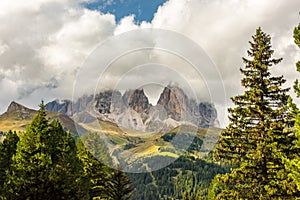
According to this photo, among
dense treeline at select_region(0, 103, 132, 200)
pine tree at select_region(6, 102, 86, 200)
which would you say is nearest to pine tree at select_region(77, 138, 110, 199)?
dense treeline at select_region(0, 103, 132, 200)

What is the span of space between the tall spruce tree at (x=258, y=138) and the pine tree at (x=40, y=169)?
46.3ft

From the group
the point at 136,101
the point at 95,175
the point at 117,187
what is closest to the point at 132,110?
the point at 136,101

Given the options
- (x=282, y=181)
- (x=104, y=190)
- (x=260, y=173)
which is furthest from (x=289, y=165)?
(x=104, y=190)

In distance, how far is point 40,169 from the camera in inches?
1156

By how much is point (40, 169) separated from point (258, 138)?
1811cm

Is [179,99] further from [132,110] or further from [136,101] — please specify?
[136,101]

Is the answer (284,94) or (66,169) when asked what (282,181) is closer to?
(284,94)

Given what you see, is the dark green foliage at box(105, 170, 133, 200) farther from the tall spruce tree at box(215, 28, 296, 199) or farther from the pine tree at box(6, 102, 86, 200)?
the tall spruce tree at box(215, 28, 296, 199)

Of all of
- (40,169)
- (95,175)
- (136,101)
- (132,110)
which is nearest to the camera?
(40,169)

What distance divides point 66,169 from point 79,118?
368 inches

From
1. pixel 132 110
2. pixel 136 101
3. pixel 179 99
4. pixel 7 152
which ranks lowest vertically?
pixel 7 152

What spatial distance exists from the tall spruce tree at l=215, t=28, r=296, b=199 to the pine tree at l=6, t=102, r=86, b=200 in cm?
1410

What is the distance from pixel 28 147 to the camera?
97.5 ft

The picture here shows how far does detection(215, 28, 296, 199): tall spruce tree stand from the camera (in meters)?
22.6
